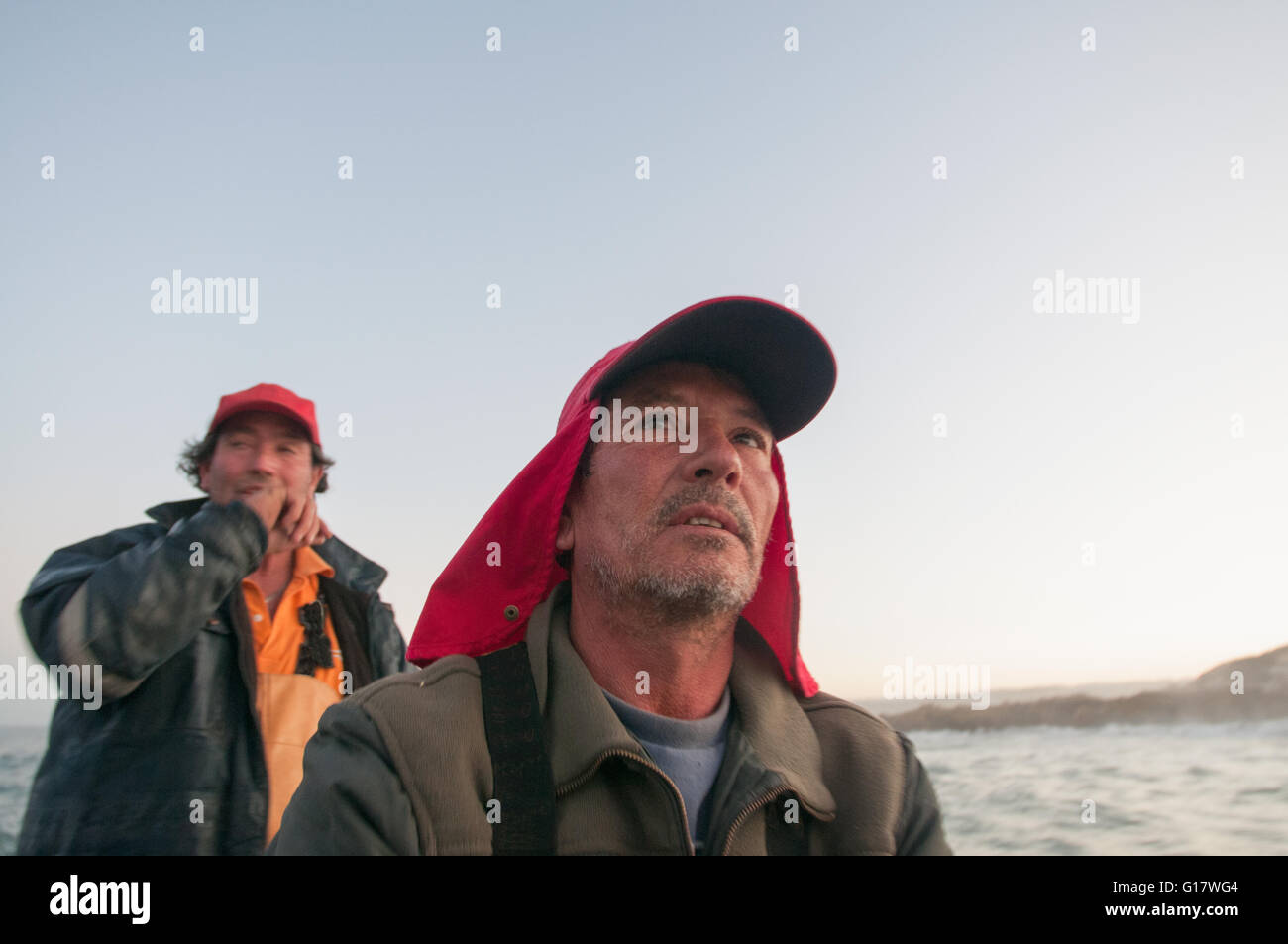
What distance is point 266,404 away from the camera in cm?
333

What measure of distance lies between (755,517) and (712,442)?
0.64ft

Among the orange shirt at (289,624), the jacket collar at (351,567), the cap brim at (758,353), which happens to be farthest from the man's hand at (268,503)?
the cap brim at (758,353)

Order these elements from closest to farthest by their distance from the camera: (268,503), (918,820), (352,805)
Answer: (352,805), (918,820), (268,503)

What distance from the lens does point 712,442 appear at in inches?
87.0

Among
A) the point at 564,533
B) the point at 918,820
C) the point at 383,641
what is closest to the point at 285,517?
the point at 383,641

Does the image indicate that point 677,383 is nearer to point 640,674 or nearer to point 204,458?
point 640,674

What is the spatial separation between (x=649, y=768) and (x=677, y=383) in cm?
87

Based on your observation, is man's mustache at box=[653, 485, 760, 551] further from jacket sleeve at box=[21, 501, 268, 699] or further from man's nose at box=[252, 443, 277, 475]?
man's nose at box=[252, 443, 277, 475]

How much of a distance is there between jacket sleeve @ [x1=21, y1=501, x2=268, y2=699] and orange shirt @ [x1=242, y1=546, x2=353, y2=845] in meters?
0.26

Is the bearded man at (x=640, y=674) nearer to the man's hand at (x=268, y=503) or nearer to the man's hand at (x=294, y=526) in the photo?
the man's hand at (x=268, y=503)

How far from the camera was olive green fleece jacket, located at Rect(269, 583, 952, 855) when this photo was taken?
69.4 inches

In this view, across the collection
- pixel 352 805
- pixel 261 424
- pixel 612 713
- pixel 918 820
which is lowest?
pixel 918 820

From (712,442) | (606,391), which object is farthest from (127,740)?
(712,442)
